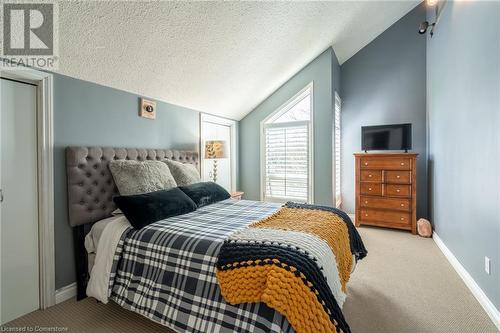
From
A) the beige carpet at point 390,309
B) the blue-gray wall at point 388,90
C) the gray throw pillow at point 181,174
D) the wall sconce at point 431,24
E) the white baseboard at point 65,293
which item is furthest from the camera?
the blue-gray wall at point 388,90

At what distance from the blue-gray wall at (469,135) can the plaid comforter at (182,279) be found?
1.93 meters

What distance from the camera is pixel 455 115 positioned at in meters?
2.64

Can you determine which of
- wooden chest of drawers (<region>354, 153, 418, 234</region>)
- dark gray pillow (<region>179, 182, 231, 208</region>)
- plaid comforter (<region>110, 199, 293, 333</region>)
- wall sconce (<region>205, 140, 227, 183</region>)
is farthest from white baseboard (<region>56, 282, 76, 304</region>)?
wooden chest of drawers (<region>354, 153, 418, 234</region>)

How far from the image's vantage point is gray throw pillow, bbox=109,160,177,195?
2197mm

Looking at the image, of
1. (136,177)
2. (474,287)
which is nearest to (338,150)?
(474,287)

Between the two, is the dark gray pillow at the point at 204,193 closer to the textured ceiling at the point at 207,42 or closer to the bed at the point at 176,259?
the bed at the point at 176,259

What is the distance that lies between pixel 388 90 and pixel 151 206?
175 inches

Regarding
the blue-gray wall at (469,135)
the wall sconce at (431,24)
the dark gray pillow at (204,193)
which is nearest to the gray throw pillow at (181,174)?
the dark gray pillow at (204,193)

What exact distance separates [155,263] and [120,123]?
5.39 feet

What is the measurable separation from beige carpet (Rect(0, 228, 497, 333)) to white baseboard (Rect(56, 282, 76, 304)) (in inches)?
2.5

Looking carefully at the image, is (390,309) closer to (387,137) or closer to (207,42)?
(387,137)

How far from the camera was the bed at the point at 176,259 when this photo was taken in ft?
4.04

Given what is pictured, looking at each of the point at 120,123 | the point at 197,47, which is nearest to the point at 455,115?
the point at 197,47

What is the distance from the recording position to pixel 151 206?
193 cm
